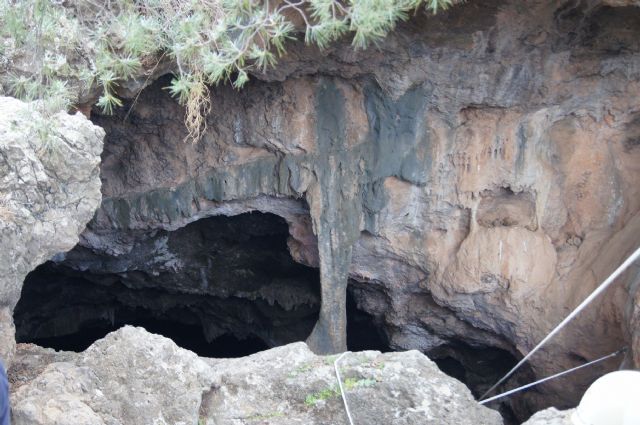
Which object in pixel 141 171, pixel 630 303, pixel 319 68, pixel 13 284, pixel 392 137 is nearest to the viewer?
pixel 13 284

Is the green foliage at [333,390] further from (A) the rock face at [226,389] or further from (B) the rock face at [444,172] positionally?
(B) the rock face at [444,172]

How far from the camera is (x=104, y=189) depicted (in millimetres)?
5789

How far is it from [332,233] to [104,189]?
79.5 inches

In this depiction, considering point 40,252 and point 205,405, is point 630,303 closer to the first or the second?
point 205,405

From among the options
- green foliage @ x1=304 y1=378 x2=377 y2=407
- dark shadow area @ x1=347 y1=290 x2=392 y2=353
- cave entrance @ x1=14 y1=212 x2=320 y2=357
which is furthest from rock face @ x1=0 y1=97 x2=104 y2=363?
dark shadow area @ x1=347 y1=290 x2=392 y2=353

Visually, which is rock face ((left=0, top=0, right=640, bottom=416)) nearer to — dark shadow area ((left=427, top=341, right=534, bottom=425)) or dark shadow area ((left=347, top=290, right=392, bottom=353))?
dark shadow area ((left=427, top=341, right=534, bottom=425))

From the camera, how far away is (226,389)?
3.33 metres

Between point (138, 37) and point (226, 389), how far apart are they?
6.25 feet

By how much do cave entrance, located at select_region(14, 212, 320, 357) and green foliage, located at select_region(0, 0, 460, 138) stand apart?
258cm

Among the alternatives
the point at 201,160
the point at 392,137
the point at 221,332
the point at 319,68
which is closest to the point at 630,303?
the point at 392,137

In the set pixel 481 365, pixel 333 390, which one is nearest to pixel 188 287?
pixel 481 365

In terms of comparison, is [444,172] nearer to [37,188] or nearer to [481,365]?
[481,365]

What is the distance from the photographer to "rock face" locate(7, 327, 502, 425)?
9.72ft

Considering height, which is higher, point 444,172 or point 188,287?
point 444,172
